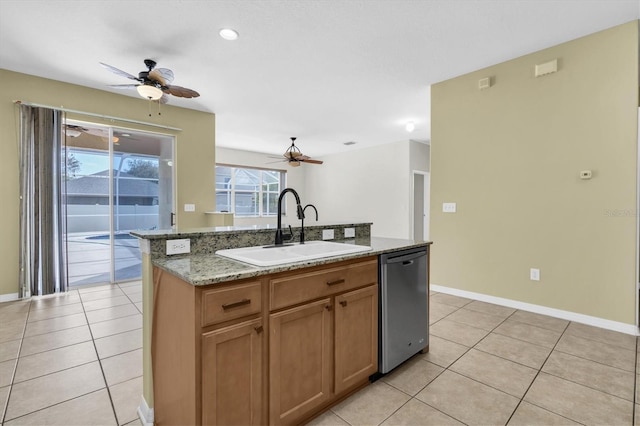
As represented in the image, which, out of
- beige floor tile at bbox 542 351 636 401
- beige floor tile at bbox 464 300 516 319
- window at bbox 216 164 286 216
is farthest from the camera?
window at bbox 216 164 286 216

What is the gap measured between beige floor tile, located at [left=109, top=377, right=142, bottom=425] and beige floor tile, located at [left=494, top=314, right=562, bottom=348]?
9.33 ft

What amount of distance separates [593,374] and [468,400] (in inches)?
39.3

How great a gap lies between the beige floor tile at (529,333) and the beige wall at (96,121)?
179 inches

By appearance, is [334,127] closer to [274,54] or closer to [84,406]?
[274,54]

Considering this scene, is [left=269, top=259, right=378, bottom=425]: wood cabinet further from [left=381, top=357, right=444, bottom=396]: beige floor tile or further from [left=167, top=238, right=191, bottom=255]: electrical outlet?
[left=167, top=238, right=191, bottom=255]: electrical outlet

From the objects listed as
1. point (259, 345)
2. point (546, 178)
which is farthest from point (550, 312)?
point (259, 345)

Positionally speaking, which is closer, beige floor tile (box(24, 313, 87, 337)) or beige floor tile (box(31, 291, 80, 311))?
beige floor tile (box(24, 313, 87, 337))

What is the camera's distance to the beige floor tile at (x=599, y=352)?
216 centimetres

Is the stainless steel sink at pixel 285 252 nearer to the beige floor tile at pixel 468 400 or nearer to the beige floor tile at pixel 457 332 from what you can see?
the beige floor tile at pixel 468 400

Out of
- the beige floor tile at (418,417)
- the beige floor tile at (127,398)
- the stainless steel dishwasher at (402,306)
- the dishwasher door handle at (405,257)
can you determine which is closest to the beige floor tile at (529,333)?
the stainless steel dishwasher at (402,306)

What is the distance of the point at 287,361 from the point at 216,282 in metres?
0.56

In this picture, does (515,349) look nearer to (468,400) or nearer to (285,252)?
(468,400)

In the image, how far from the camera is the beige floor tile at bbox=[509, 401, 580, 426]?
156 centimetres

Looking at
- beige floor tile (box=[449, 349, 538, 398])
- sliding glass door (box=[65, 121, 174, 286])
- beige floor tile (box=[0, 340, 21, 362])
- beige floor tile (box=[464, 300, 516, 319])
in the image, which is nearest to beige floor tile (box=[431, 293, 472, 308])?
beige floor tile (box=[464, 300, 516, 319])
